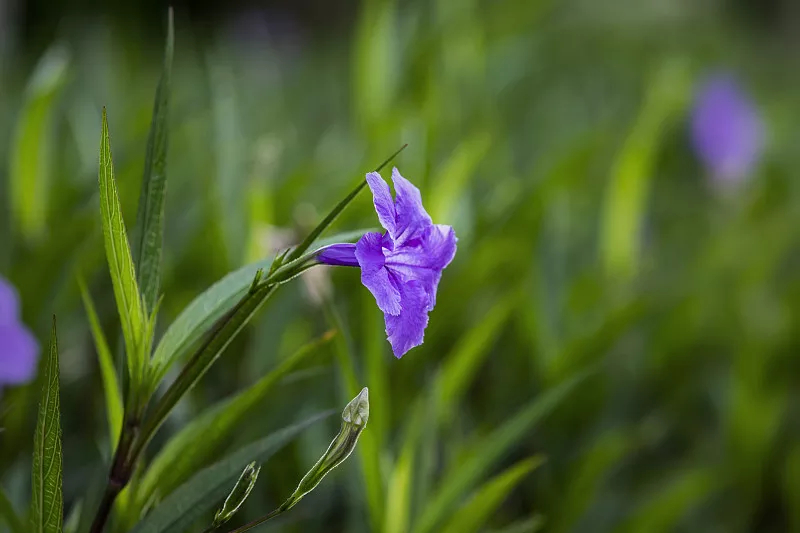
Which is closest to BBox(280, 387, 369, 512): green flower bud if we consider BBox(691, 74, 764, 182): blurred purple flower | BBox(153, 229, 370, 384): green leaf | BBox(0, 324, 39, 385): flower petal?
BBox(153, 229, 370, 384): green leaf

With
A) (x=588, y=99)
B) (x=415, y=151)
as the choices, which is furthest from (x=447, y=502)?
Answer: (x=588, y=99)

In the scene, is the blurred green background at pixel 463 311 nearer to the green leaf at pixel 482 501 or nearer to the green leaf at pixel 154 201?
the green leaf at pixel 482 501

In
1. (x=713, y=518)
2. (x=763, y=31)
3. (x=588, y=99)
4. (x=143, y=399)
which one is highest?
(x=763, y=31)

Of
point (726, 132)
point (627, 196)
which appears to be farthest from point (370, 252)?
point (726, 132)

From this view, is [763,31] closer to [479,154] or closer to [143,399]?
[479,154]

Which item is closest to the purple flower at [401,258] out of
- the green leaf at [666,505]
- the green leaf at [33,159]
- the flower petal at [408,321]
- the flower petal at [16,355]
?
the flower petal at [408,321]

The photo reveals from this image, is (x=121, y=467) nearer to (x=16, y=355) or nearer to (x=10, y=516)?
(x=10, y=516)

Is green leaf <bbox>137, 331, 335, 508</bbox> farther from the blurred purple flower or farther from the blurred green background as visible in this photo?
the blurred purple flower
